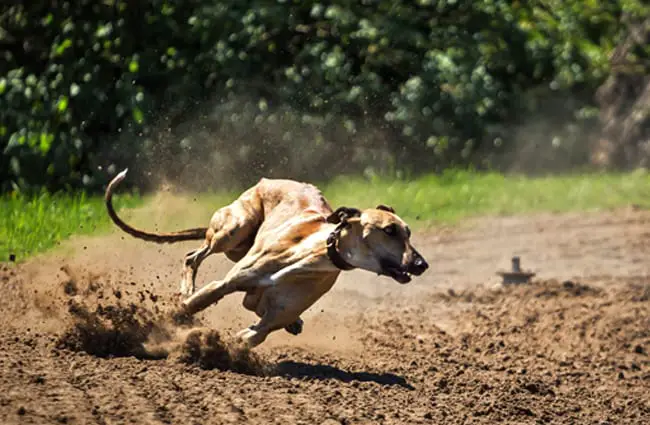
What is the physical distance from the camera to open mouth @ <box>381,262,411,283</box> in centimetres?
711

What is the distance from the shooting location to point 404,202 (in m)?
13.9

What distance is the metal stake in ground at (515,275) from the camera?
11477mm

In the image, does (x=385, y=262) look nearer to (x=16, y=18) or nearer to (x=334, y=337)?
(x=334, y=337)

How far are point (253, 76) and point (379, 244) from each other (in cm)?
739

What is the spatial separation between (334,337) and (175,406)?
2.96 m

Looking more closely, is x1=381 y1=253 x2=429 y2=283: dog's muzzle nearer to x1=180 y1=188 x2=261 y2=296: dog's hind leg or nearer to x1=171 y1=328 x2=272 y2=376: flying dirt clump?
x1=171 y1=328 x2=272 y2=376: flying dirt clump

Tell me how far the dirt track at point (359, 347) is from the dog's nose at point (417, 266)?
65 centimetres

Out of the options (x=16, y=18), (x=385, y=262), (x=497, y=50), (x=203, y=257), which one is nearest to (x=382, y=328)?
(x=203, y=257)

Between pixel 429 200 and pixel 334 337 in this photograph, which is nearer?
pixel 334 337

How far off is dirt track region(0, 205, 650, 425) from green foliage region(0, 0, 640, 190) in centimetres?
258

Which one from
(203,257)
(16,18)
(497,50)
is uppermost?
(497,50)

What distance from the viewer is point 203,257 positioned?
8719mm

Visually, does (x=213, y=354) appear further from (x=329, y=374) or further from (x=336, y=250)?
(x=336, y=250)

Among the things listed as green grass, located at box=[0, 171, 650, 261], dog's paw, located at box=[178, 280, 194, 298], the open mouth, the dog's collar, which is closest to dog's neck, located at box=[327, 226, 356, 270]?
the dog's collar
